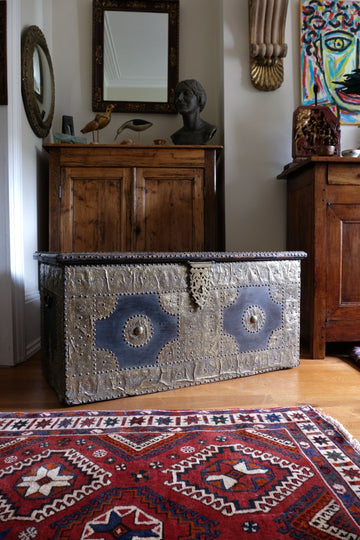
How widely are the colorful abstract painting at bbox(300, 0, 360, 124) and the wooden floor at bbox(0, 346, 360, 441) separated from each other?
2015mm

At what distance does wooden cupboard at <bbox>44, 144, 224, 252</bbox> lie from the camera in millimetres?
2490

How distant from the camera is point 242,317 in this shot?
194 cm

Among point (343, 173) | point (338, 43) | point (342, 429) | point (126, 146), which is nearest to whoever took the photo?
point (342, 429)

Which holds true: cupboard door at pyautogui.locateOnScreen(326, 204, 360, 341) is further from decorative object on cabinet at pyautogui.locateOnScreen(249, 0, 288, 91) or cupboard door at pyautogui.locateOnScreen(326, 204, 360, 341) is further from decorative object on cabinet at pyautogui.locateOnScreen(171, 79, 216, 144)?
decorative object on cabinet at pyautogui.locateOnScreen(249, 0, 288, 91)

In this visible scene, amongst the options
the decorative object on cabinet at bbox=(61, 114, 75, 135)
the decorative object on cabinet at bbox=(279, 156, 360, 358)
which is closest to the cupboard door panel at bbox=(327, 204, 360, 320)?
the decorative object on cabinet at bbox=(279, 156, 360, 358)

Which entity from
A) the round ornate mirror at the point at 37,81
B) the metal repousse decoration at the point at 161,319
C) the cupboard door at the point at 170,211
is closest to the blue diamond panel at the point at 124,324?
the metal repousse decoration at the point at 161,319

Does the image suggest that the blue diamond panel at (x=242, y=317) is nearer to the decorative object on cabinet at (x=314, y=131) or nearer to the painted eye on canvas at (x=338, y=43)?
the decorative object on cabinet at (x=314, y=131)

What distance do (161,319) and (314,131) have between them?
1.71 metres

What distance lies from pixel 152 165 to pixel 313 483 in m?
2.03

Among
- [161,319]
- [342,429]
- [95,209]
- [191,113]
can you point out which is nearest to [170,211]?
[95,209]

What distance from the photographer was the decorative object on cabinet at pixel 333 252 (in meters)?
2.25

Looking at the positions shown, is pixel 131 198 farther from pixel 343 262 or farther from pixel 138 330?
pixel 343 262

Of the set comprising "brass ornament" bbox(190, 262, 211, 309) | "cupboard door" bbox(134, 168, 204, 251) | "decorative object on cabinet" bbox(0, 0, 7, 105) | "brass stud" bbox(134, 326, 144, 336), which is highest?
"decorative object on cabinet" bbox(0, 0, 7, 105)

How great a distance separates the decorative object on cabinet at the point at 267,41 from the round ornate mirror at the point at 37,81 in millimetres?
1444
